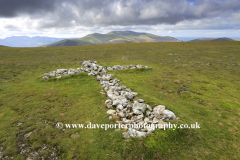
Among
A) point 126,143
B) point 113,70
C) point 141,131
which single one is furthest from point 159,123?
point 113,70

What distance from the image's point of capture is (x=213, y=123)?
10.6m

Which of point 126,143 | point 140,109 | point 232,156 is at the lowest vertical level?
point 232,156

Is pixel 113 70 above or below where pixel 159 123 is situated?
above

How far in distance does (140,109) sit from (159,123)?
2.30m

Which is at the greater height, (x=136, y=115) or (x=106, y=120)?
(x=136, y=115)

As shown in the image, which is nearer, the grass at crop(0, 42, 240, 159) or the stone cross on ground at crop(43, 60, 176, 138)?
the grass at crop(0, 42, 240, 159)

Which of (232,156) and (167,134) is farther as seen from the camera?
(167,134)

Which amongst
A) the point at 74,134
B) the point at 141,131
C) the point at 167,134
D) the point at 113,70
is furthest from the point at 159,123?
the point at 113,70

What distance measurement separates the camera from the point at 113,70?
27312 mm

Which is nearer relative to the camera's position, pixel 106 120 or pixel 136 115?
pixel 106 120

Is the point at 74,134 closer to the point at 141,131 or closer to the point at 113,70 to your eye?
the point at 141,131

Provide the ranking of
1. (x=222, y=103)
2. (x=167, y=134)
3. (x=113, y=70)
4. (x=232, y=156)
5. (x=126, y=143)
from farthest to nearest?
(x=113, y=70) → (x=222, y=103) → (x=167, y=134) → (x=126, y=143) → (x=232, y=156)

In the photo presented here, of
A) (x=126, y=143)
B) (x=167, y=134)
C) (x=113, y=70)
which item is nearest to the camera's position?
(x=126, y=143)

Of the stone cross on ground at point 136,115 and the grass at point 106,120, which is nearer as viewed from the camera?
the grass at point 106,120
